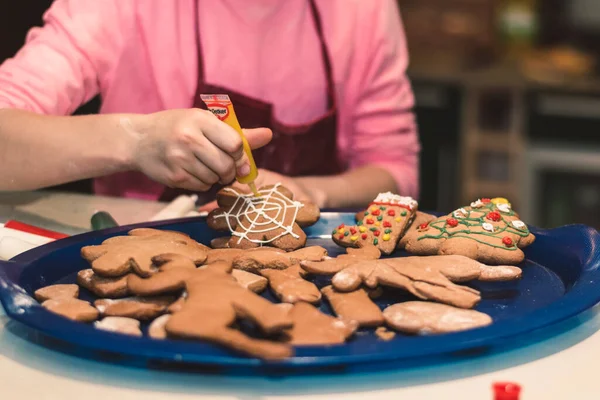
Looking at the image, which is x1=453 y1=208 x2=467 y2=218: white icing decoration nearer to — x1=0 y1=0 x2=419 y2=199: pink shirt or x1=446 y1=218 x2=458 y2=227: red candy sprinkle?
x1=446 y1=218 x2=458 y2=227: red candy sprinkle

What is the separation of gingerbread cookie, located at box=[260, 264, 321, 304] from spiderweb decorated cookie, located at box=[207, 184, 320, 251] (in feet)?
0.40

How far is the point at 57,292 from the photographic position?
0.90 metres

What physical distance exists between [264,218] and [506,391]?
50 centimetres

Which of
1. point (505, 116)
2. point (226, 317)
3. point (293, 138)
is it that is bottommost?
point (505, 116)

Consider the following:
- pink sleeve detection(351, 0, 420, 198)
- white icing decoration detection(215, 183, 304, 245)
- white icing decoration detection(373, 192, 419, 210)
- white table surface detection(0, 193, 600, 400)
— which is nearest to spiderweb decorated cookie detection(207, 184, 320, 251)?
white icing decoration detection(215, 183, 304, 245)

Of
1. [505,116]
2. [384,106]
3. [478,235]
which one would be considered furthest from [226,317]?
[505,116]

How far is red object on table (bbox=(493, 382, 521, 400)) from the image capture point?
2.21 ft

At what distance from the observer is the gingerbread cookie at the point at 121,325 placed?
0.80 m

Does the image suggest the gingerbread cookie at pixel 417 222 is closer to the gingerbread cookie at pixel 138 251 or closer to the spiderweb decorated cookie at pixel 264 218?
the spiderweb decorated cookie at pixel 264 218

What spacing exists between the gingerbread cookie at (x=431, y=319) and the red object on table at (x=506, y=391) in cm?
11

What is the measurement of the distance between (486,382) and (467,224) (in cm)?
37

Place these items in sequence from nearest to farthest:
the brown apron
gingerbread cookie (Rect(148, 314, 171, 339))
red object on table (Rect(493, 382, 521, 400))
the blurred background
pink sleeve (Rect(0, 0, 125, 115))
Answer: red object on table (Rect(493, 382, 521, 400)), gingerbread cookie (Rect(148, 314, 171, 339)), pink sleeve (Rect(0, 0, 125, 115)), the brown apron, the blurred background

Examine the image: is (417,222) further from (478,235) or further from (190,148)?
(190,148)

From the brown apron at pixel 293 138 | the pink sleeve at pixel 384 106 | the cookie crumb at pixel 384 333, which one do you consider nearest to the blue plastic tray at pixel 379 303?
the cookie crumb at pixel 384 333
